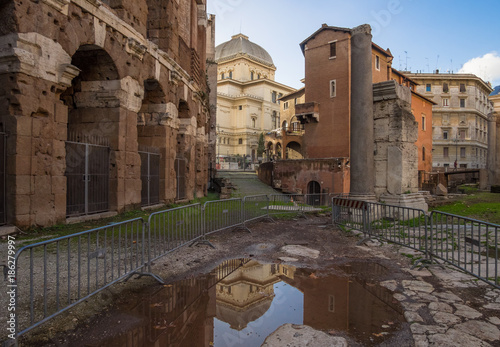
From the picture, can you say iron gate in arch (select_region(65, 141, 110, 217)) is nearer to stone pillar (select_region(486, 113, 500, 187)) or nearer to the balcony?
the balcony

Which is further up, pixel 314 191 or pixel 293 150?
pixel 293 150

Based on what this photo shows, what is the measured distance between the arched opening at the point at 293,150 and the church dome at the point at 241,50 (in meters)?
27.5

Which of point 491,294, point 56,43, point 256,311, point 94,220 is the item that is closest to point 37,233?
point 94,220

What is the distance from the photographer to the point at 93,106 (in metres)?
10.2

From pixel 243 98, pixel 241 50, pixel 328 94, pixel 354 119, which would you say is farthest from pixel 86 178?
pixel 241 50

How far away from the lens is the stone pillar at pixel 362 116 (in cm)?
1045

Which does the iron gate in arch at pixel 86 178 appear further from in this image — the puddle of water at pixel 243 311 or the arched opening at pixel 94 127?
the puddle of water at pixel 243 311

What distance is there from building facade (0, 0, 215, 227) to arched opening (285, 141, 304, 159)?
946 inches

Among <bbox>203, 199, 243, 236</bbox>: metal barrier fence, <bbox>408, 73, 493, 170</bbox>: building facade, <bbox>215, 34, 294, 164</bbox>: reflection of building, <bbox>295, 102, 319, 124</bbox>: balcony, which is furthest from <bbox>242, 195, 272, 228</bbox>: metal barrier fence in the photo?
<bbox>408, 73, 493, 170</bbox>: building facade

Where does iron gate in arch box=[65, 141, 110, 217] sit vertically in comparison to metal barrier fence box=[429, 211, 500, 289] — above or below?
above

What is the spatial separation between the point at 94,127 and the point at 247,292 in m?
7.98

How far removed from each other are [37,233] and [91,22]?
5.71 m

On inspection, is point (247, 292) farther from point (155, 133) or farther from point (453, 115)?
point (453, 115)

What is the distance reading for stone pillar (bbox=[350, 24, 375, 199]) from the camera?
10453mm
